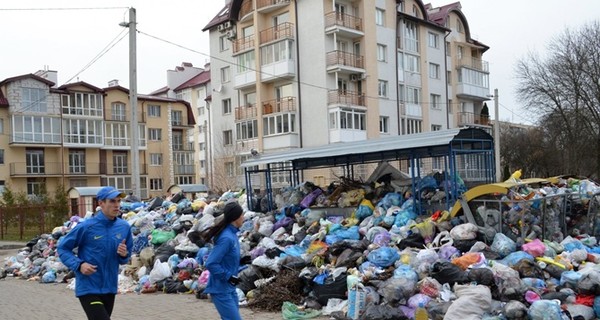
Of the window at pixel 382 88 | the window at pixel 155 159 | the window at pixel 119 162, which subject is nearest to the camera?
the window at pixel 382 88

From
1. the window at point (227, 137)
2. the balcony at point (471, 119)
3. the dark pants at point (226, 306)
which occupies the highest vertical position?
the balcony at point (471, 119)

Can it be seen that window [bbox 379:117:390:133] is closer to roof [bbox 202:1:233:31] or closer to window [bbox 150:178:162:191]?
roof [bbox 202:1:233:31]

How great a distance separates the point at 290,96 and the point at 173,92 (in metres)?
35.3

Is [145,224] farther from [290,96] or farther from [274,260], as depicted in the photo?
[290,96]

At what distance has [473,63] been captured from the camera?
48.8m

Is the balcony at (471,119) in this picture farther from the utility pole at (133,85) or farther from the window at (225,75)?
the utility pole at (133,85)

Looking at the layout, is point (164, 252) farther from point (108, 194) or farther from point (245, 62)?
point (245, 62)

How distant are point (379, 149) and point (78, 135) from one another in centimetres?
4374

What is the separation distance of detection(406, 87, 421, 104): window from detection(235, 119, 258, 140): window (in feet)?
34.8

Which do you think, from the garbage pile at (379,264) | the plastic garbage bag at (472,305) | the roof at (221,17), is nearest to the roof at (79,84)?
the roof at (221,17)

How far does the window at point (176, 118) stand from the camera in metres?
58.3

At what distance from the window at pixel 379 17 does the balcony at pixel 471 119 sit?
38.9 ft

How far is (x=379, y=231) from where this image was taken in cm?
1017

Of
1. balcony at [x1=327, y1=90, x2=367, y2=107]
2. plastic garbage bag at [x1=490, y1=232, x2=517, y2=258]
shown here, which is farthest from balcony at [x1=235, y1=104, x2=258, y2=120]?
plastic garbage bag at [x1=490, y1=232, x2=517, y2=258]
